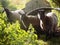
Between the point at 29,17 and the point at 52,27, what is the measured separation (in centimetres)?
46

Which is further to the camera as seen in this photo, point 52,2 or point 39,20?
point 52,2

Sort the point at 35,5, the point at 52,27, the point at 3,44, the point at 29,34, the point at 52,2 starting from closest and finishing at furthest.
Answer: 1. the point at 3,44
2. the point at 29,34
3. the point at 52,27
4. the point at 52,2
5. the point at 35,5

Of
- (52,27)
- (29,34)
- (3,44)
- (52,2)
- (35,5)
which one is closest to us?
(3,44)

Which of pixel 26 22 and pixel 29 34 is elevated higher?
pixel 29 34

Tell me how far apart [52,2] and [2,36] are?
2682 mm

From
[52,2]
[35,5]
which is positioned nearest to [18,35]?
[52,2]

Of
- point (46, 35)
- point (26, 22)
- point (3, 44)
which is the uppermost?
point (3, 44)

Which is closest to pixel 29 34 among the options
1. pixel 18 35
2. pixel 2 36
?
pixel 18 35

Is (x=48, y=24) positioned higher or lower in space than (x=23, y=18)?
lower

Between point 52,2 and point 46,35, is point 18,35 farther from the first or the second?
point 52,2

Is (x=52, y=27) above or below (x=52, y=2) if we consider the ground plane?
below

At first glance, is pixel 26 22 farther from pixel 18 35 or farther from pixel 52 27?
pixel 18 35

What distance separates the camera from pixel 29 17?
3.52 metres

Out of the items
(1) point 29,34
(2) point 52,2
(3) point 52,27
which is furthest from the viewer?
(2) point 52,2
